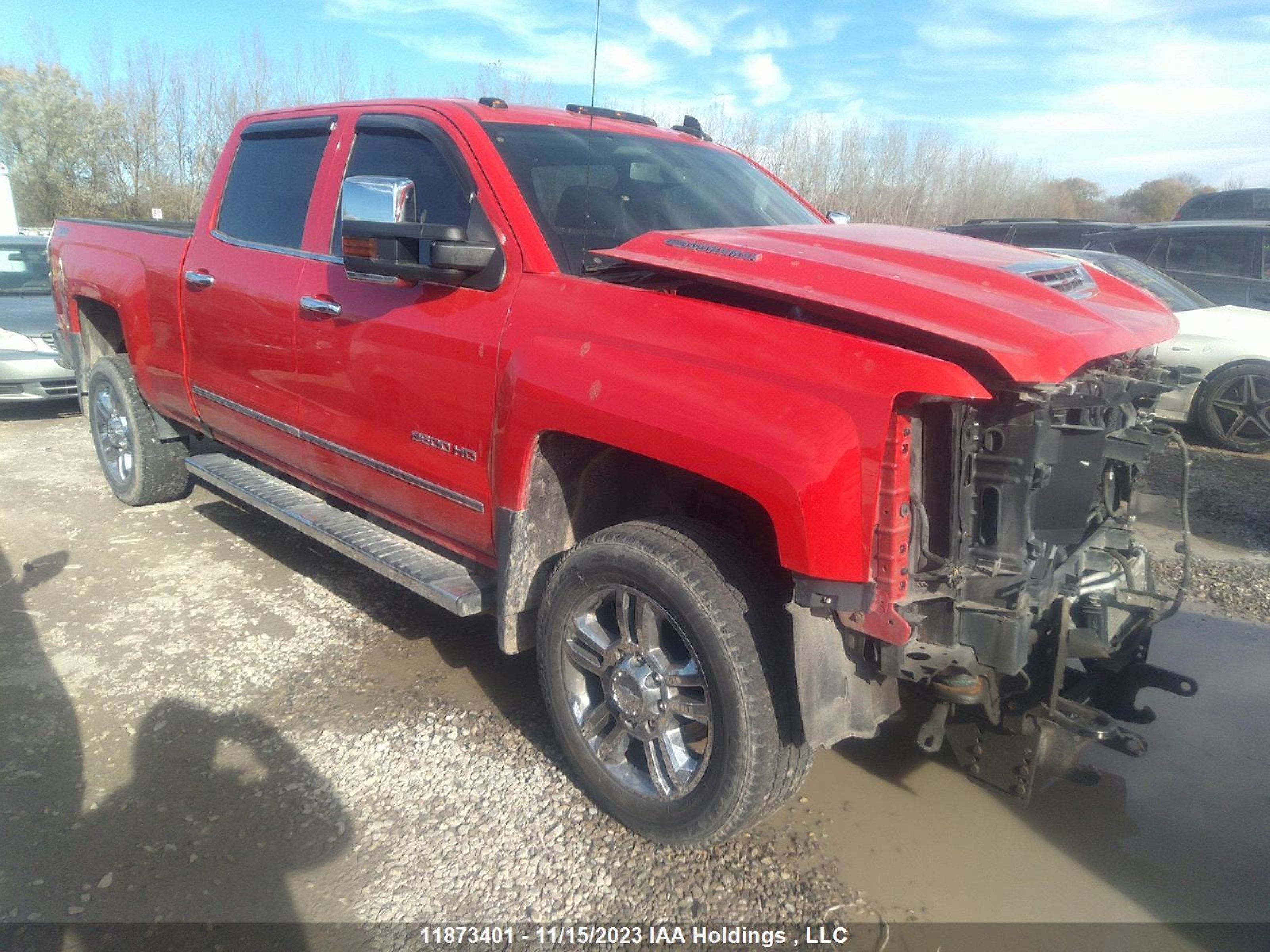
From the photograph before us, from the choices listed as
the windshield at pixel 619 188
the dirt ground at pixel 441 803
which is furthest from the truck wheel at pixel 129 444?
the windshield at pixel 619 188

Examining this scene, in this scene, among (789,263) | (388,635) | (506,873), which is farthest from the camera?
(388,635)

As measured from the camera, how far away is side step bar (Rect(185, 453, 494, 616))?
309 centimetres

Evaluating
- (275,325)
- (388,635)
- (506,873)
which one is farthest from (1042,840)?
(275,325)

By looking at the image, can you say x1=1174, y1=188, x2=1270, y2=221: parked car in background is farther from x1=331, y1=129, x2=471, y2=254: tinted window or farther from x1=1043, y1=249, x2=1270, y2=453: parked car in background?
x1=331, y1=129, x2=471, y2=254: tinted window

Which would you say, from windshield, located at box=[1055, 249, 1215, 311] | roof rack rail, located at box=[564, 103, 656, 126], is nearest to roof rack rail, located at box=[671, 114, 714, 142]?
roof rack rail, located at box=[564, 103, 656, 126]

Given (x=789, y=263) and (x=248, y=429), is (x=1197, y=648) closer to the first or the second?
(x=789, y=263)

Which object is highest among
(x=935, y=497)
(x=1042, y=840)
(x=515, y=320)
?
(x=515, y=320)

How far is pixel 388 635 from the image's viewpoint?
4.02 m

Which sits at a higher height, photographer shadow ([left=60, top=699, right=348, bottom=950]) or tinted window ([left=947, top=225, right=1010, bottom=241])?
tinted window ([left=947, top=225, right=1010, bottom=241])

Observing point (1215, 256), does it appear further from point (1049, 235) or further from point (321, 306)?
Result: point (321, 306)

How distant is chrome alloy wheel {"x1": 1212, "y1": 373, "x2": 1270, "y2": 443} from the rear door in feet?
7.56

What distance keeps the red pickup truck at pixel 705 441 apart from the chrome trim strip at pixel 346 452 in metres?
0.02

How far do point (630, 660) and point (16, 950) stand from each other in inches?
68.3

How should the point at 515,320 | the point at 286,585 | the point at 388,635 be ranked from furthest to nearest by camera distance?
the point at 286,585
the point at 388,635
the point at 515,320
